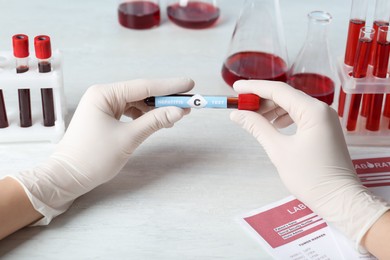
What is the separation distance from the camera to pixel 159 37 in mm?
1996

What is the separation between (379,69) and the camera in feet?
4.91

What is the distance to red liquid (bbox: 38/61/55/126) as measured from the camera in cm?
146

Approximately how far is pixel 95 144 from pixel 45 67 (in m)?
0.25

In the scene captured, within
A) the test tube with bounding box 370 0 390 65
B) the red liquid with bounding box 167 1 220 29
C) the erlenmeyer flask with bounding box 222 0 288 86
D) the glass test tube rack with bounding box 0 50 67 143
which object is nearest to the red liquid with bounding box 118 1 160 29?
the red liquid with bounding box 167 1 220 29

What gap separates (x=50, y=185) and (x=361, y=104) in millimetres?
765

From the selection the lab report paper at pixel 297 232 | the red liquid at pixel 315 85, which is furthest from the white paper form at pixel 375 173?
the red liquid at pixel 315 85

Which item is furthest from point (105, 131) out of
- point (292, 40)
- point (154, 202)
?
point (292, 40)

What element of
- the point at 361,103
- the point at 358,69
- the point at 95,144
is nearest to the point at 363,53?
the point at 358,69

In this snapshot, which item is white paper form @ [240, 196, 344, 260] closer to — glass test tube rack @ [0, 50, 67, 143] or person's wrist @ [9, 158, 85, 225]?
person's wrist @ [9, 158, 85, 225]

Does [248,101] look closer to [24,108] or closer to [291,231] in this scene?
[291,231]

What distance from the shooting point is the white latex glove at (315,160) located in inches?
48.9

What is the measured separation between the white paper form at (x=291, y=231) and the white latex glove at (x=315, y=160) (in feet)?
0.11

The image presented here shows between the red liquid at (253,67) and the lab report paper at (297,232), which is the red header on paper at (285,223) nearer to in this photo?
the lab report paper at (297,232)

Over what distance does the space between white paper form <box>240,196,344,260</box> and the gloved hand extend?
28 centimetres
